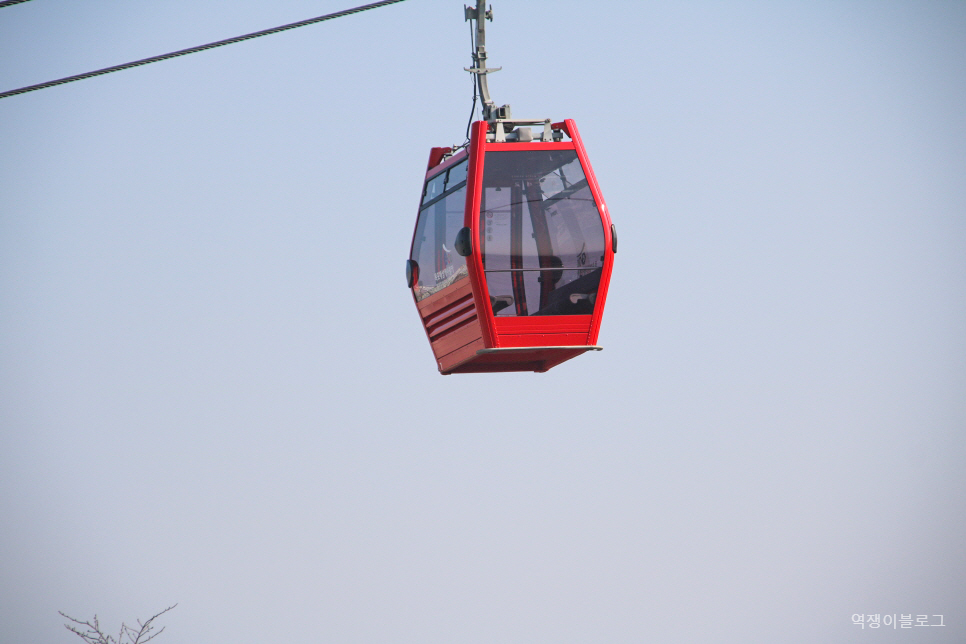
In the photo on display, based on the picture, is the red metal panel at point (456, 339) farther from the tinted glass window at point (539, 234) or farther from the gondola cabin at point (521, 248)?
the tinted glass window at point (539, 234)

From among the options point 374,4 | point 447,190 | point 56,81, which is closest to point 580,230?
point 447,190

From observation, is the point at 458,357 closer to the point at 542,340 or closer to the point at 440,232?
the point at 542,340

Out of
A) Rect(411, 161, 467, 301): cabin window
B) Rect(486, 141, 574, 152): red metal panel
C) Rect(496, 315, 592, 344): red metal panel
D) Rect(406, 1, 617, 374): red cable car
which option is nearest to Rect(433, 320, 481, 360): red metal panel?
Rect(406, 1, 617, 374): red cable car

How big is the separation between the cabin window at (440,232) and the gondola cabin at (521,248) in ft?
0.07

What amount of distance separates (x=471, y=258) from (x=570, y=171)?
1348mm

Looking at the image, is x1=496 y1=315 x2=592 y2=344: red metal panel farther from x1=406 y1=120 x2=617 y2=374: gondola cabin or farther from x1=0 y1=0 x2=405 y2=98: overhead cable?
x1=0 y1=0 x2=405 y2=98: overhead cable

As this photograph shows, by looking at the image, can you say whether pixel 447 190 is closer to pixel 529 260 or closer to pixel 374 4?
pixel 529 260

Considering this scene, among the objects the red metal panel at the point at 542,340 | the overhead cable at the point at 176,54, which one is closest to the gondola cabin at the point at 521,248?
the red metal panel at the point at 542,340

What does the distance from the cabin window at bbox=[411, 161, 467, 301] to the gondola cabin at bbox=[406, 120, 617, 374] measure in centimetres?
2

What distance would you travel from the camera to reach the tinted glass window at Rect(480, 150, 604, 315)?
12.2 m

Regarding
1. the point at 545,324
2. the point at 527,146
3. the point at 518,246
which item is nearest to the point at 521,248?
the point at 518,246

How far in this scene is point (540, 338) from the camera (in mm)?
12148

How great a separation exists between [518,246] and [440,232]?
1.03 m

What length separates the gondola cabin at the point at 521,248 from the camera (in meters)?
12.1
